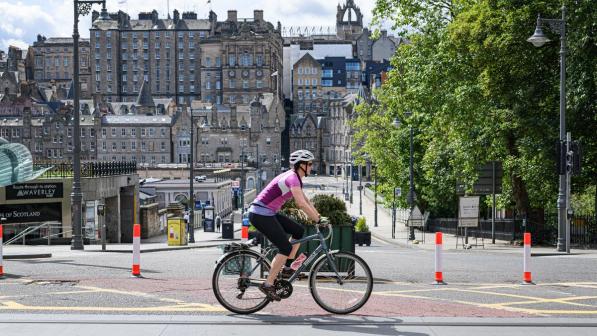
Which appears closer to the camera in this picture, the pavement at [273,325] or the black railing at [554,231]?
A: the pavement at [273,325]

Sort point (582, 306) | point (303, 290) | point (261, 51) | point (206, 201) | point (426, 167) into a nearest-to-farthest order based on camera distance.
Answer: point (582, 306), point (303, 290), point (426, 167), point (206, 201), point (261, 51)

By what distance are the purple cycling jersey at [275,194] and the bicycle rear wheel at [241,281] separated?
57 cm

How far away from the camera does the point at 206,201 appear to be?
9356cm

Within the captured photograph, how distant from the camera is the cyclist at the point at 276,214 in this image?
1088 centimetres

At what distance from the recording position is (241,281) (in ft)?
36.4

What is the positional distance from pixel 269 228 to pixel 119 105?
16727cm

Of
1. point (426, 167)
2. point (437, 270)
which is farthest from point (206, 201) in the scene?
point (437, 270)

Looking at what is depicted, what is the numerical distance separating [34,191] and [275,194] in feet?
94.6

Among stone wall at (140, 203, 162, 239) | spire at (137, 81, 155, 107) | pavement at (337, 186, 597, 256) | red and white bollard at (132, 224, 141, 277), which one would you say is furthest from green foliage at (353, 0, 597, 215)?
spire at (137, 81, 155, 107)

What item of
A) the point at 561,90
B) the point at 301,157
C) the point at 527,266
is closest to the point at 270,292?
the point at 301,157

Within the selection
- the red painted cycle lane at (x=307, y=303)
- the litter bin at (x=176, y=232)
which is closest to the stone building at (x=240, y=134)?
the litter bin at (x=176, y=232)

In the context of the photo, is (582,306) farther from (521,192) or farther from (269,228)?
(521,192)

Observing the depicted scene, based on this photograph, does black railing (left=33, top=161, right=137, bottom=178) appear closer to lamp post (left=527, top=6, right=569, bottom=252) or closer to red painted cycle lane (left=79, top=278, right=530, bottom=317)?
lamp post (left=527, top=6, right=569, bottom=252)

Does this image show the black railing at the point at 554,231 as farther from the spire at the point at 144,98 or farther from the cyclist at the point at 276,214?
the spire at the point at 144,98
